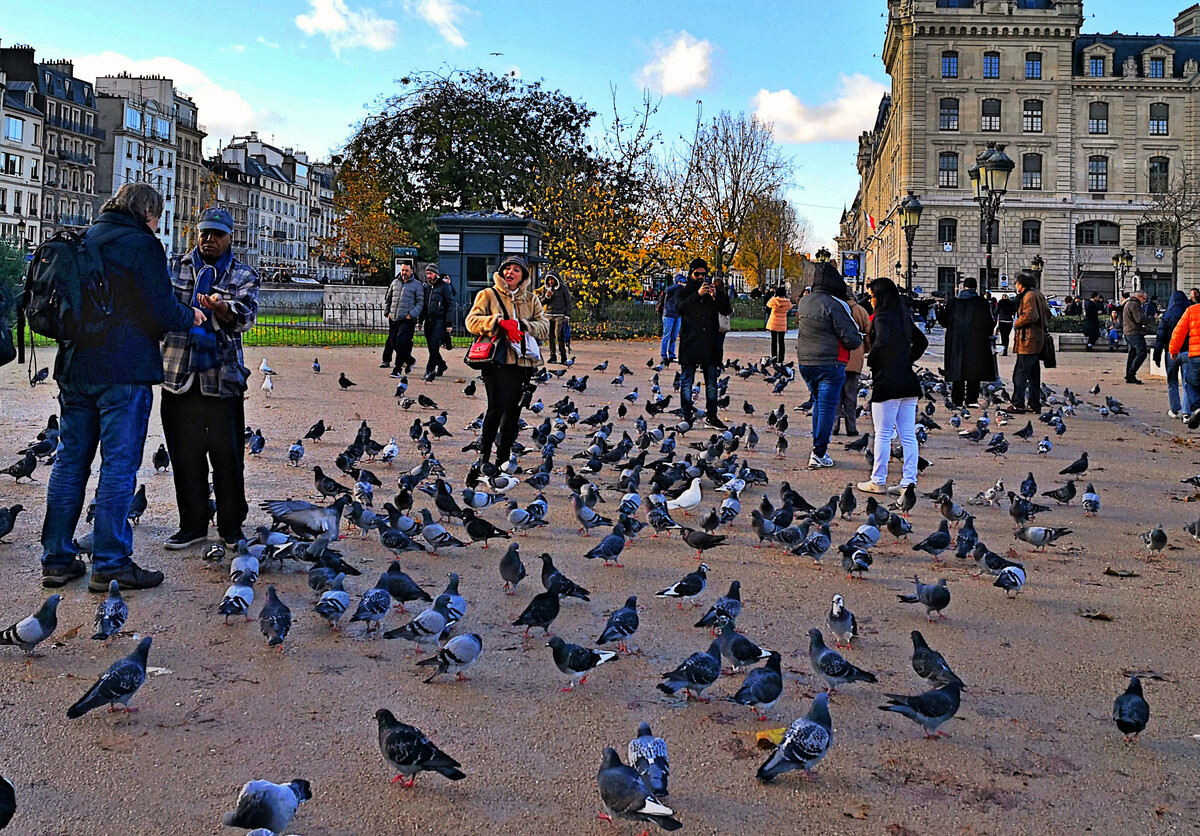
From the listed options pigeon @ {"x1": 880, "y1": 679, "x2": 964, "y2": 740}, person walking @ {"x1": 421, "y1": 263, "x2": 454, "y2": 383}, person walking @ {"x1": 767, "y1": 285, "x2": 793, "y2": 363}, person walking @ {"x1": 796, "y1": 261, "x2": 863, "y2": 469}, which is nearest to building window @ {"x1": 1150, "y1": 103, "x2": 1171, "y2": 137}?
person walking @ {"x1": 767, "y1": 285, "x2": 793, "y2": 363}

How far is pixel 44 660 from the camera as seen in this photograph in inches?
196

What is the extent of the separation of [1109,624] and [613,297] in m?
→ 32.9

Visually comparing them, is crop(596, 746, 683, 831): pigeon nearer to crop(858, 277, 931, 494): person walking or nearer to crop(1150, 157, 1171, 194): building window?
crop(858, 277, 931, 494): person walking

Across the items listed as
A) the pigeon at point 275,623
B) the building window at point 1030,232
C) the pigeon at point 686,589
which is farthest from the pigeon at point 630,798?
the building window at point 1030,232

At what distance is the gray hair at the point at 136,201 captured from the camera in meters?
5.95

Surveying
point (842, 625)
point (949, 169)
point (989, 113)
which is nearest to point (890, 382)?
point (842, 625)

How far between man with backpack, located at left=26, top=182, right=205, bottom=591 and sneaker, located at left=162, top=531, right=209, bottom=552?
83 centimetres

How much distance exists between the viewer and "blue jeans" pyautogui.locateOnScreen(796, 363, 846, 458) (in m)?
10.6

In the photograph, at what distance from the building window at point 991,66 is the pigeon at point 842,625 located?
3080 inches

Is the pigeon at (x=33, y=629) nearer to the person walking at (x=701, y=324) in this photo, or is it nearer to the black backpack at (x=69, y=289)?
the black backpack at (x=69, y=289)

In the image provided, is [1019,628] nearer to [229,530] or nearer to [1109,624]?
[1109,624]

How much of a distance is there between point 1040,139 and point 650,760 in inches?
3186

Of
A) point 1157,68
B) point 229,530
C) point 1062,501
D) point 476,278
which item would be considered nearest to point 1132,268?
point 1157,68

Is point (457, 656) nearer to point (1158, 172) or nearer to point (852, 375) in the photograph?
point (852, 375)
